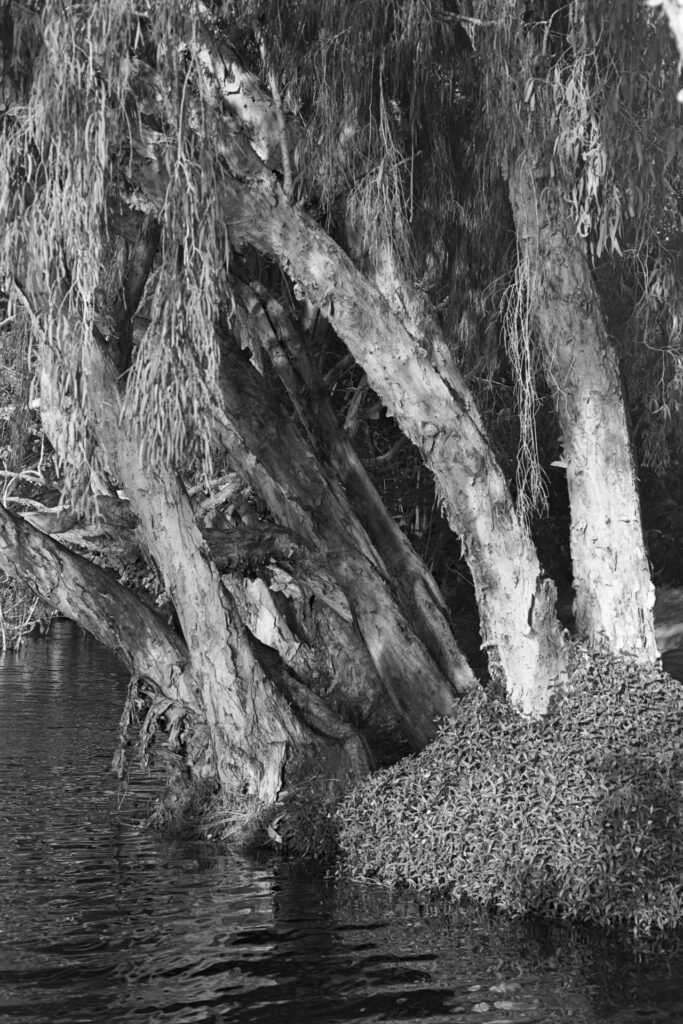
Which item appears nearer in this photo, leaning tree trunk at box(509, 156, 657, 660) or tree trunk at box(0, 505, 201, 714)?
leaning tree trunk at box(509, 156, 657, 660)

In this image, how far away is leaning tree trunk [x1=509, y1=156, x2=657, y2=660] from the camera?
30.8 feet

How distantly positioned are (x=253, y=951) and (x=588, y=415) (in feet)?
14.6

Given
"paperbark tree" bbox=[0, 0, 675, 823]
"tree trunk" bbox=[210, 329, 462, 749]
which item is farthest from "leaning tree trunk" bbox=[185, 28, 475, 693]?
"tree trunk" bbox=[210, 329, 462, 749]

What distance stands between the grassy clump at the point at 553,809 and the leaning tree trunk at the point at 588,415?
530 mm

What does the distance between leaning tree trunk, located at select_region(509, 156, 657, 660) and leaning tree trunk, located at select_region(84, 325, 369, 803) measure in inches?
92.1

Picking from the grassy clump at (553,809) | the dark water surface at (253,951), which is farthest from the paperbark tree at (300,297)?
the dark water surface at (253,951)

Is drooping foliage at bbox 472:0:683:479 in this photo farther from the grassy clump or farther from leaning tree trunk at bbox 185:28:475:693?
leaning tree trunk at bbox 185:28:475:693

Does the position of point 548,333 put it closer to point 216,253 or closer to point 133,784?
point 216,253

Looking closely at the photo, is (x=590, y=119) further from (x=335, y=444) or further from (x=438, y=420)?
(x=335, y=444)

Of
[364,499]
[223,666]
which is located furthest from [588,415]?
[223,666]

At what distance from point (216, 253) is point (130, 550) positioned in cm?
363

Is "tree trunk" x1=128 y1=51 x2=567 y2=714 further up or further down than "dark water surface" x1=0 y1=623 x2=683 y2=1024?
further up

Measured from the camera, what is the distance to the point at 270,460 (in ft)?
37.4

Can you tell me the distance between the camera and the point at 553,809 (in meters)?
8.45
